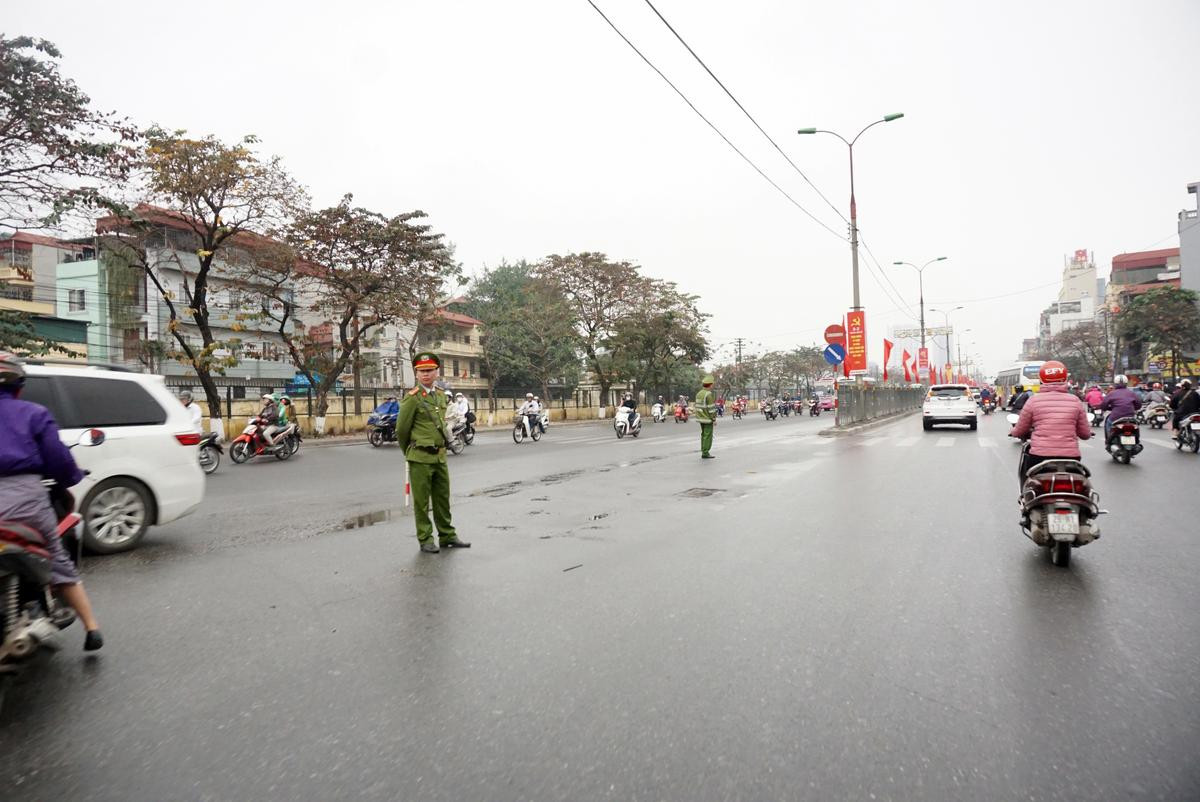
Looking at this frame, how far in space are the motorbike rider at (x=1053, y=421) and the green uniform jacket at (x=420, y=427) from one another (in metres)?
4.62

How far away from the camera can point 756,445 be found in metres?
18.0

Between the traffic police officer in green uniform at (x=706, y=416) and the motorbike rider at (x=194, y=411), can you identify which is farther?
the traffic police officer in green uniform at (x=706, y=416)

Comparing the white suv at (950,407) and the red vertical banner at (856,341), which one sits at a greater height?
the red vertical banner at (856,341)

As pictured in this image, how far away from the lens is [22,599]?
3320 millimetres

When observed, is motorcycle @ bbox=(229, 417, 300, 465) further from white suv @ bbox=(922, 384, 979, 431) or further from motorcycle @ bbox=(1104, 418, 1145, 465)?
white suv @ bbox=(922, 384, 979, 431)

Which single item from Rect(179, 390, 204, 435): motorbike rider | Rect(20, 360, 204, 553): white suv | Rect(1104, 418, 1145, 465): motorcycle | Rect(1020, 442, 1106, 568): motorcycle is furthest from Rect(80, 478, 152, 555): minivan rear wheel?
Rect(1104, 418, 1145, 465): motorcycle

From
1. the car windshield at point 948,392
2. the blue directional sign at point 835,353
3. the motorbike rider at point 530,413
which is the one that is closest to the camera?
the motorbike rider at point 530,413

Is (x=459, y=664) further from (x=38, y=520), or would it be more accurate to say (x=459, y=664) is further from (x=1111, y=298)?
(x=1111, y=298)

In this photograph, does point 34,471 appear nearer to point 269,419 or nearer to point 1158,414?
point 269,419

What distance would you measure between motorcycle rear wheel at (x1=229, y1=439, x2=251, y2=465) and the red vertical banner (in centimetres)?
1847

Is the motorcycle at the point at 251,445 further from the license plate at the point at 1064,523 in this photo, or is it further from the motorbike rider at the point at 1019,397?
the motorbike rider at the point at 1019,397

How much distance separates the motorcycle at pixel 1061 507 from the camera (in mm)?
5207

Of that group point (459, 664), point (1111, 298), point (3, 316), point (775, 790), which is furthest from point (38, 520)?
point (1111, 298)

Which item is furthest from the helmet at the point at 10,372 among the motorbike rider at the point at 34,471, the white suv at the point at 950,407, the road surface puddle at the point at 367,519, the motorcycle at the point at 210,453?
the white suv at the point at 950,407
